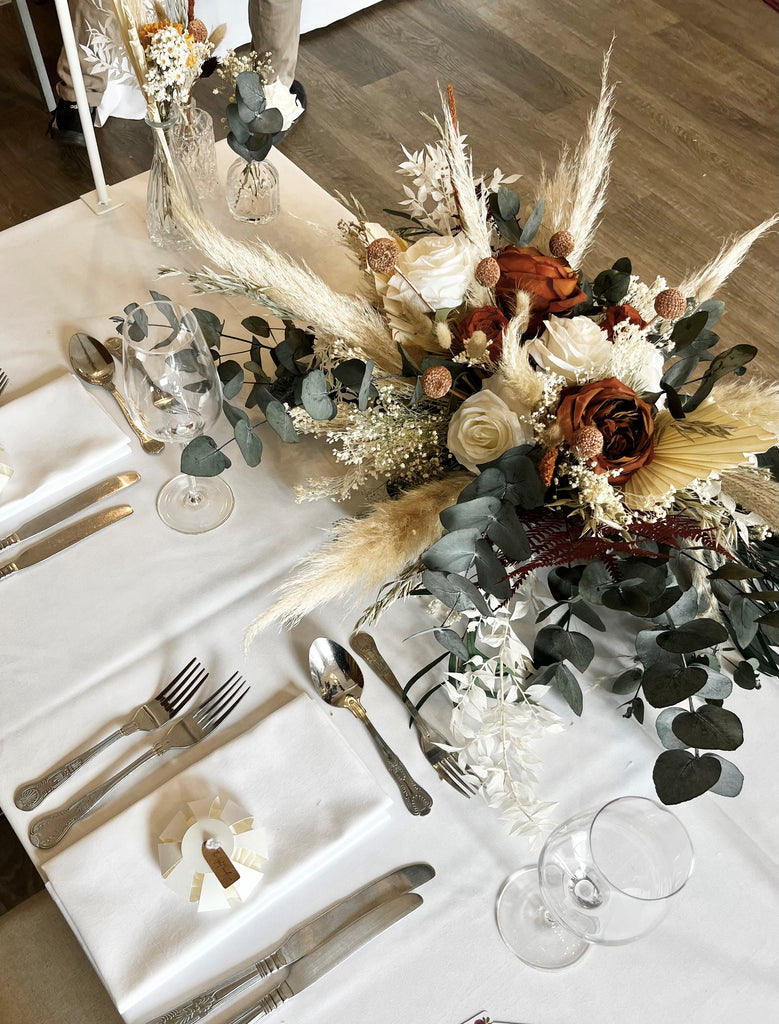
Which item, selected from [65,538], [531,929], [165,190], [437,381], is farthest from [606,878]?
[165,190]

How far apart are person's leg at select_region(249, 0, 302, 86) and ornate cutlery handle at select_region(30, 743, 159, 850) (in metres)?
2.34

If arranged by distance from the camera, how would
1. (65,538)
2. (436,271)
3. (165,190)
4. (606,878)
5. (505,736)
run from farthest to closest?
1. (165,190)
2. (65,538)
3. (436,271)
4. (505,736)
5. (606,878)

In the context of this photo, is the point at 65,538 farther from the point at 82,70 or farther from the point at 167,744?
the point at 82,70

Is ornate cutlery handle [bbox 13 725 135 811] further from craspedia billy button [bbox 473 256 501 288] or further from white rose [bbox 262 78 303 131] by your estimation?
white rose [bbox 262 78 303 131]

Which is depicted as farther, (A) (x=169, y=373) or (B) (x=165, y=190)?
(B) (x=165, y=190)

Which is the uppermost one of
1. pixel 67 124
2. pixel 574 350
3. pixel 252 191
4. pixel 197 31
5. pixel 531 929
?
pixel 197 31

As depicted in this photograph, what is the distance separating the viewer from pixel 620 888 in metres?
0.68

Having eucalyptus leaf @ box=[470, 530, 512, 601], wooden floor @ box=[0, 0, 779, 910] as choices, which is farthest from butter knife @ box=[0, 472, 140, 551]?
wooden floor @ box=[0, 0, 779, 910]

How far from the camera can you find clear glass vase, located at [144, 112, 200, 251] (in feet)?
4.04

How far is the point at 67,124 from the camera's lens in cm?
279

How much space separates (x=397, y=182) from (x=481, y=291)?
6.57ft

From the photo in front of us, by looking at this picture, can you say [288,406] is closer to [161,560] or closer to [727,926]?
[161,560]

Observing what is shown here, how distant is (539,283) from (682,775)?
50 cm

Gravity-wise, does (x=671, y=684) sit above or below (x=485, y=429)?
below
